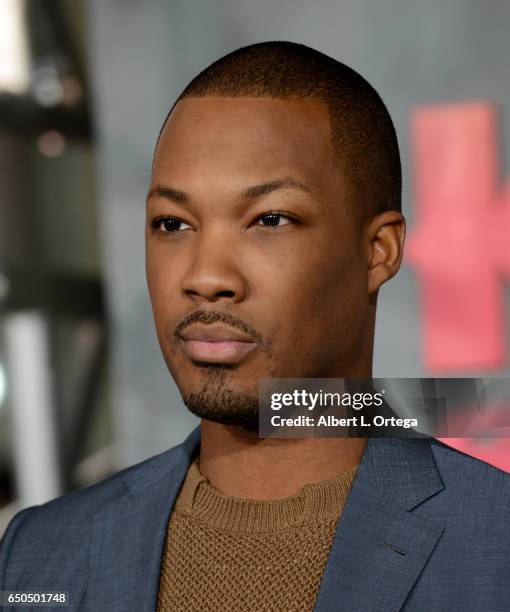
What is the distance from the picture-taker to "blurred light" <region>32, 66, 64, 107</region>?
5.32 meters

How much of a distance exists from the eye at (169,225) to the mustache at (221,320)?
204 millimetres

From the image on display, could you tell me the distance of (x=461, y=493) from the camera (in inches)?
79.6

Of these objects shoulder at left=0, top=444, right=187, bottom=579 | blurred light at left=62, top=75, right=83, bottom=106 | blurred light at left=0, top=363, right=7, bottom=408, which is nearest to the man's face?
shoulder at left=0, top=444, right=187, bottom=579

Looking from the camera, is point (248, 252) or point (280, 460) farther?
point (280, 460)

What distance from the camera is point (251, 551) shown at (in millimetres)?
2025

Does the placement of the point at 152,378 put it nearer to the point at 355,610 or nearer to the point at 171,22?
the point at 171,22

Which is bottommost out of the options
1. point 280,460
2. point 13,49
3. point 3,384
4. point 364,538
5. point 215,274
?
point 3,384

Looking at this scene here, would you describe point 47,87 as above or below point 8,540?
above

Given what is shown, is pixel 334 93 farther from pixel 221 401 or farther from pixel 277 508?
pixel 277 508

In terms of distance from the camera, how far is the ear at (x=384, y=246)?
213 cm

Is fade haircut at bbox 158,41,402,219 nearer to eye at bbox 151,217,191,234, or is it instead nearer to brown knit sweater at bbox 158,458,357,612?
eye at bbox 151,217,191,234

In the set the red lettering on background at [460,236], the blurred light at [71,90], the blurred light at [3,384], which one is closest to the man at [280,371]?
the red lettering on background at [460,236]

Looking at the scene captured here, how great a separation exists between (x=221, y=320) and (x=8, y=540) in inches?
33.6

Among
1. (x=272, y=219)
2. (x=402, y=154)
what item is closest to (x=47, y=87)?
(x=402, y=154)
